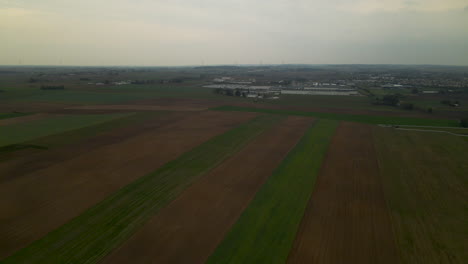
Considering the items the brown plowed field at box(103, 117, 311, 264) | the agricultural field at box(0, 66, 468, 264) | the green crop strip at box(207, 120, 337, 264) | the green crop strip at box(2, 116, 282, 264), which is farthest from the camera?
the agricultural field at box(0, 66, 468, 264)

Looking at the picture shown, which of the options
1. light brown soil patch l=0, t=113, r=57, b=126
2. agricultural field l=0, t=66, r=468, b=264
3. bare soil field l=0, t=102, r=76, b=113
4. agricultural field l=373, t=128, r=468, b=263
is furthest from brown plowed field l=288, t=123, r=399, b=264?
bare soil field l=0, t=102, r=76, b=113

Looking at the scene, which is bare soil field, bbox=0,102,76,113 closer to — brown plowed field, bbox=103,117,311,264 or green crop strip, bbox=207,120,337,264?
brown plowed field, bbox=103,117,311,264

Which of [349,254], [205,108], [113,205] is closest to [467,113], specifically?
[205,108]

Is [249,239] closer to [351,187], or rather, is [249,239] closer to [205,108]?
[351,187]

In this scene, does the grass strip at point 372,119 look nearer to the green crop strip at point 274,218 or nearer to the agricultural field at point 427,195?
the agricultural field at point 427,195

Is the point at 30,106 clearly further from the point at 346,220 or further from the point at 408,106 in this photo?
the point at 408,106

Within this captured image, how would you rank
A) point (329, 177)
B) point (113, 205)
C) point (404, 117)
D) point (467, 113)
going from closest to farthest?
point (113, 205) < point (329, 177) < point (404, 117) < point (467, 113)

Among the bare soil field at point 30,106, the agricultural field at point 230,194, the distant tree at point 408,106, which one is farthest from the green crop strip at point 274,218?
the bare soil field at point 30,106
